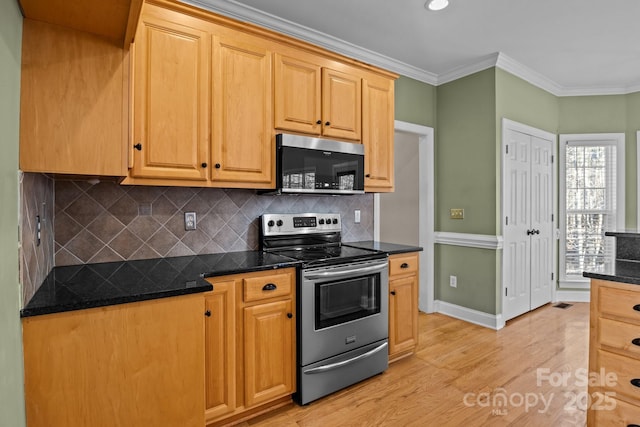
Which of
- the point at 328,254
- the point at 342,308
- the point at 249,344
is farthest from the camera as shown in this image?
the point at 328,254

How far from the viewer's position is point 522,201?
12.5 ft

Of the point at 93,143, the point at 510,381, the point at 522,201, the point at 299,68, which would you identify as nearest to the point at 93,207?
the point at 93,143

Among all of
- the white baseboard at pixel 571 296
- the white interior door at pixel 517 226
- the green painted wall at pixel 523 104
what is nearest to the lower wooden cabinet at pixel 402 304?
the white interior door at pixel 517 226

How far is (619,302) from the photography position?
1.63m

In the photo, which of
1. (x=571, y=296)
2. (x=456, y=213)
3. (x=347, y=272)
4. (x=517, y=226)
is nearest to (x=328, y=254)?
(x=347, y=272)

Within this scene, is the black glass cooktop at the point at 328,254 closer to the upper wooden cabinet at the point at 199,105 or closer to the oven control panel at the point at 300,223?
the oven control panel at the point at 300,223

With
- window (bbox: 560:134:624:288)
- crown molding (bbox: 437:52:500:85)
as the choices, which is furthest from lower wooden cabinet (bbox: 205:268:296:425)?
window (bbox: 560:134:624:288)

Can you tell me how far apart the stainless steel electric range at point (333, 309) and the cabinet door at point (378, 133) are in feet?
2.17

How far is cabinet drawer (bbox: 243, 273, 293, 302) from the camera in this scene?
1933 millimetres

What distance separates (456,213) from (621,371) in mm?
2305

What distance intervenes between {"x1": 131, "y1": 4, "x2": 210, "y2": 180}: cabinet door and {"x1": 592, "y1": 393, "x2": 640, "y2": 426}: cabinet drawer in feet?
7.88

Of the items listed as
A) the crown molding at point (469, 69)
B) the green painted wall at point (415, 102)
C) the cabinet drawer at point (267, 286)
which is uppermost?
the crown molding at point (469, 69)

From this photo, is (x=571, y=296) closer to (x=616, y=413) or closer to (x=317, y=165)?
(x=616, y=413)

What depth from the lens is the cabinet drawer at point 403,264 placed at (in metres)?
2.62
